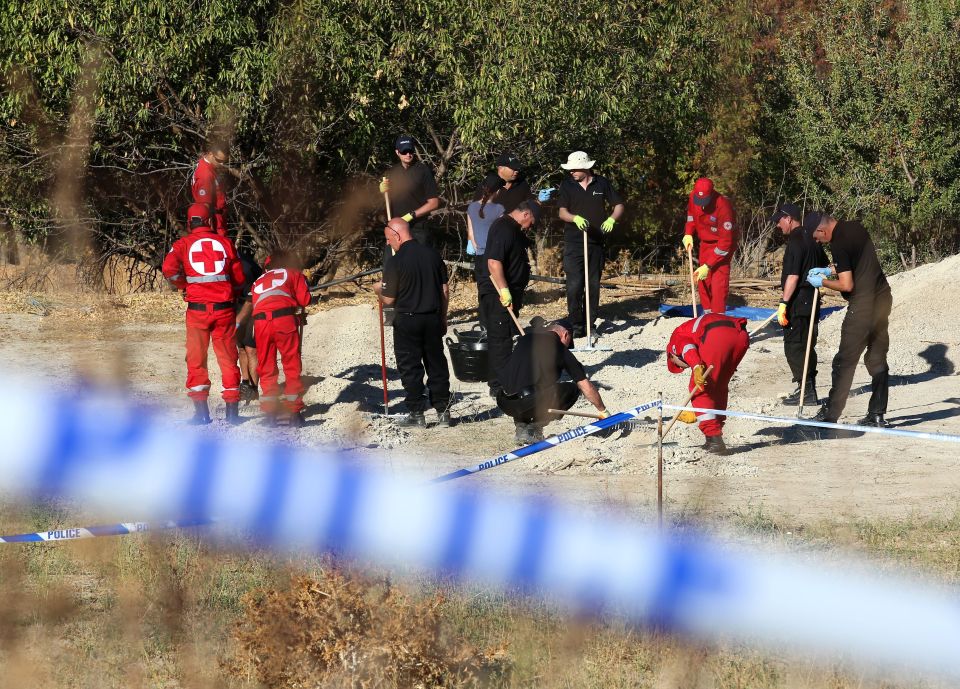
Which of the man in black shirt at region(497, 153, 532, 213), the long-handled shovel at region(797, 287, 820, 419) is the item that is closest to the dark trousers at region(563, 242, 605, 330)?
the man in black shirt at region(497, 153, 532, 213)

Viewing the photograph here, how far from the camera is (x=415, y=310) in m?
10.4

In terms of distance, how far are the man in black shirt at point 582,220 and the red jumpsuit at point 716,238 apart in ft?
2.77

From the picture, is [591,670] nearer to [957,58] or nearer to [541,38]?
[541,38]

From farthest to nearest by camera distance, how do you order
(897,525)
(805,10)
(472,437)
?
(805,10) → (472,437) → (897,525)

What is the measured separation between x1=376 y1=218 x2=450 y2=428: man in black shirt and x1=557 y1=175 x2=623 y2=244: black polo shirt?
3683mm

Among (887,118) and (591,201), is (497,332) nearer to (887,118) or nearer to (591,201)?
(591,201)

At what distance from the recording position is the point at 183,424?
→ 10.7 meters

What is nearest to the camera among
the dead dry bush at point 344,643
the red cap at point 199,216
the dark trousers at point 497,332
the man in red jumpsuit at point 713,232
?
the dead dry bush at point 344,643

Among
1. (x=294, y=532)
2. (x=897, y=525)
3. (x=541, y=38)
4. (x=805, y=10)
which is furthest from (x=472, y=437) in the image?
(x=805, y=10)

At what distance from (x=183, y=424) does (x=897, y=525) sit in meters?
5.77

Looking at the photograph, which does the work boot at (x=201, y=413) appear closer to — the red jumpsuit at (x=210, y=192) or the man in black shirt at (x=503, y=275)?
the red jumpsuit at (x=210, y=192)

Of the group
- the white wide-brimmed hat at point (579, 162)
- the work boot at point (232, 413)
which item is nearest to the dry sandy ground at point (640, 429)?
the work boot at point (232, 413)

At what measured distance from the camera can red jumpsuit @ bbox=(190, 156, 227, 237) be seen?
1067cm

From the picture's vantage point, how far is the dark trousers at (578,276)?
1403 cm
